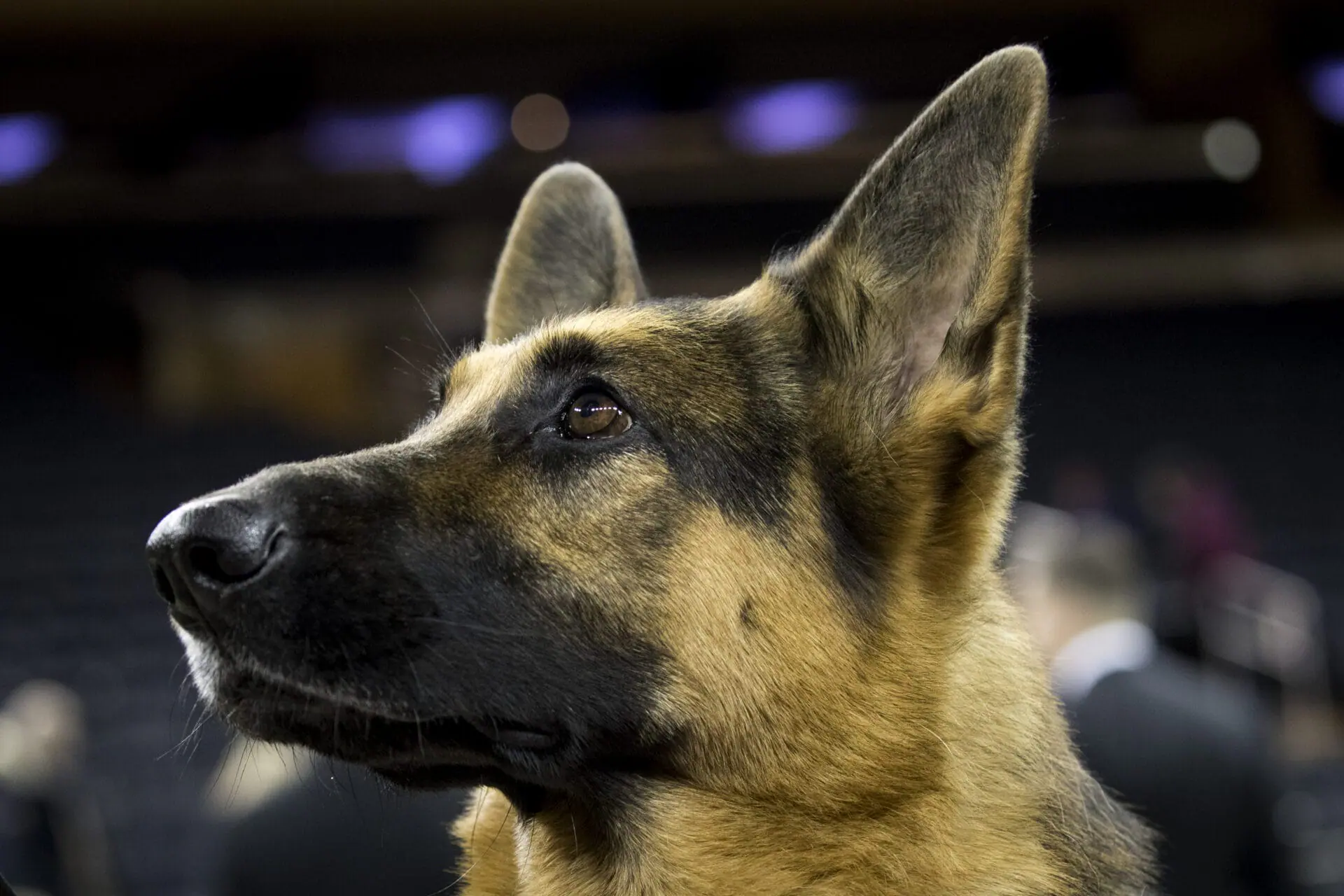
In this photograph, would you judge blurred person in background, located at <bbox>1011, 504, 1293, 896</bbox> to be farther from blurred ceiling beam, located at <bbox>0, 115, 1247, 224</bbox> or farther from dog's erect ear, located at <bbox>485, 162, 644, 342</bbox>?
blurred ceiling beam, located at <bbox>0, 115, 1247, 224</bbox>

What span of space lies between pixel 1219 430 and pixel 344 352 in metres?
8.98

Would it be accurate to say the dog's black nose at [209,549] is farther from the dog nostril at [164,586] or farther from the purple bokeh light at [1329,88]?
the purple bokeh light at [1329,88]

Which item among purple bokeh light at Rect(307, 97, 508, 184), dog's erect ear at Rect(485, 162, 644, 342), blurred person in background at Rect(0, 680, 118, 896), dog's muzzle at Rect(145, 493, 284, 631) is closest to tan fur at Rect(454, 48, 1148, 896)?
dog's muzzle at Rect(145, 493, 284, 631)

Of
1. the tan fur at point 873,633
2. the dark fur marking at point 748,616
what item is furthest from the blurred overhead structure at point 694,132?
the dark fur marking at point 748,616

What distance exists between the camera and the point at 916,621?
1.89 m

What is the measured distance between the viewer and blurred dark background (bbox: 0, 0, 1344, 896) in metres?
9.90

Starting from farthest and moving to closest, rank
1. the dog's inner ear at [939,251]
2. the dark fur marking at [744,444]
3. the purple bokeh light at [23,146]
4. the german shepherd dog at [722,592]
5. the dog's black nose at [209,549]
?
the purple bokeh light at [23,146]
the dark fur marking at [744,444]
the dog's inner ear at [939,251]
the german shepherd dog at [722,592]
the dog's black nose at [209,549]

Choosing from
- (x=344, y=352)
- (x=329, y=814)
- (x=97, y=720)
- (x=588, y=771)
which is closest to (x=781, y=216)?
(x=344, y=352)

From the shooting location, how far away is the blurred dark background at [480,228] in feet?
32.5

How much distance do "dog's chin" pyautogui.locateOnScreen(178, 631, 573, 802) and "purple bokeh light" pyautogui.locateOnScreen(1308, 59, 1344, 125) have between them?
422 inches

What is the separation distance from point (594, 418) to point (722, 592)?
317mm

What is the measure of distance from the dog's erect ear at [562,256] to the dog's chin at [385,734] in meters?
1.04

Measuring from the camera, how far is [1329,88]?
1061 cm

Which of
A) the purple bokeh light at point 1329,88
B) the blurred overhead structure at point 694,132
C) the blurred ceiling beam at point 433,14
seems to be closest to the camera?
the blurred ceiling beam at point 433,14
